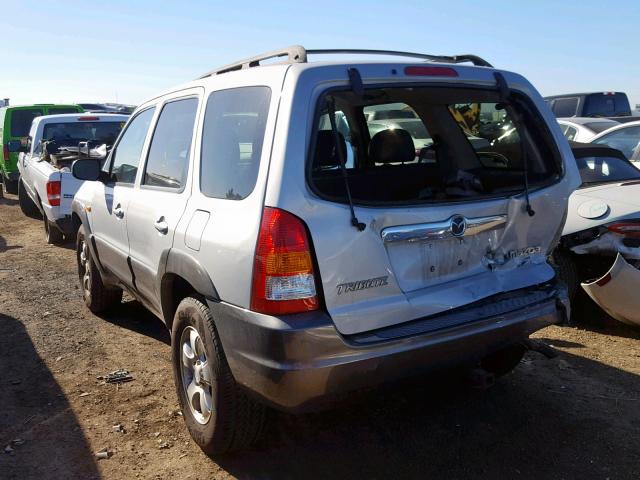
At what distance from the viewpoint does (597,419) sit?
3.57 m

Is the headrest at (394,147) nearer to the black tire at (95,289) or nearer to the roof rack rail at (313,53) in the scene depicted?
the roof rack rail at (313,53)

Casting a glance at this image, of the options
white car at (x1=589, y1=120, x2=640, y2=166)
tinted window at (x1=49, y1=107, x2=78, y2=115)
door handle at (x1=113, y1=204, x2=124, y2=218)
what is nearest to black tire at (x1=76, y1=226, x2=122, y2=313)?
door handle at (x1=113, y1=204, x2=124, y2=218)

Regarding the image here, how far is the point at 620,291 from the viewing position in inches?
178

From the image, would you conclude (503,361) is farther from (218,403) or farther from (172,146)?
(172,146)

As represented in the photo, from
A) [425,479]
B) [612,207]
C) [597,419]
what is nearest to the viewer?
[425,479]

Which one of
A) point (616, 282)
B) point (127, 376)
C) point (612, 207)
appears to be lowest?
point (127, 376)

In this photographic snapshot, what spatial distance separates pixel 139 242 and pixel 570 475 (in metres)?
2.76

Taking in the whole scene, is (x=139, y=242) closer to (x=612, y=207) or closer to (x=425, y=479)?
(x=425, y=479)

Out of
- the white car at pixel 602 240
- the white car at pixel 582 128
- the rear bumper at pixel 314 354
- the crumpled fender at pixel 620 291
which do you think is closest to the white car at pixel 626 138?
the white car at pixel 582 128

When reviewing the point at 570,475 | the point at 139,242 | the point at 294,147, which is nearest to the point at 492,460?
the point at 570,475

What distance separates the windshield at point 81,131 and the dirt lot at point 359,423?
5.52m

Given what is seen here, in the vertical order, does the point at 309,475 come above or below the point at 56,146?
below

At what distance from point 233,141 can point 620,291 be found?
3128mm

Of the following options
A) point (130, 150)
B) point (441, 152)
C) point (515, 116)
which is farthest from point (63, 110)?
point (515, 116)
